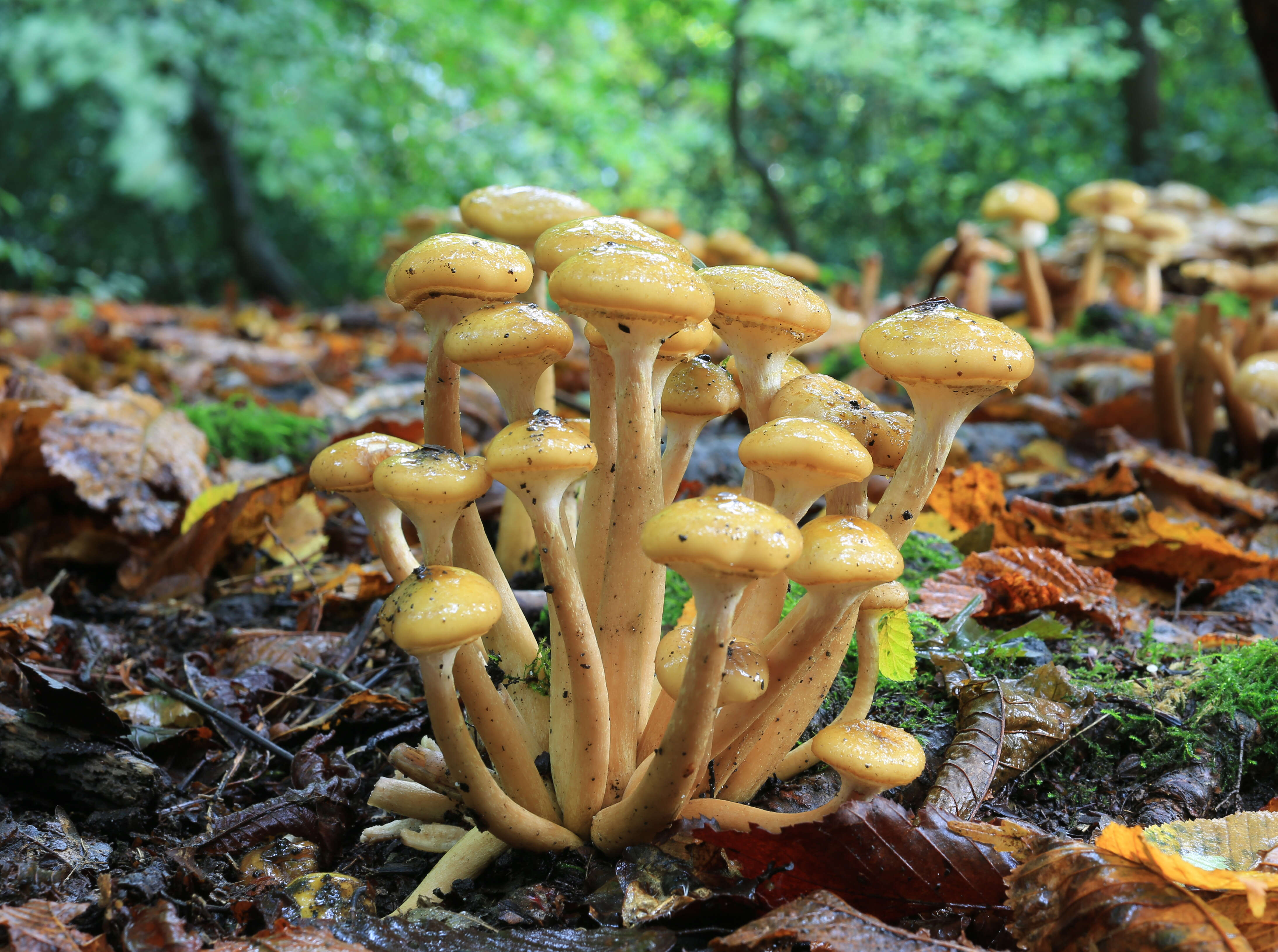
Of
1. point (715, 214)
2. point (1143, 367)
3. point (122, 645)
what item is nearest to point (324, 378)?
point (122, 645)

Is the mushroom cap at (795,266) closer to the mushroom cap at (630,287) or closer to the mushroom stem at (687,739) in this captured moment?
the mushroom cap at (630,287)

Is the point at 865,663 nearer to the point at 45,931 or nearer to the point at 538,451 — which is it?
the point at 538,451

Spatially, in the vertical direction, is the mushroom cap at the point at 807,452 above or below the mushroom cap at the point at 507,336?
below


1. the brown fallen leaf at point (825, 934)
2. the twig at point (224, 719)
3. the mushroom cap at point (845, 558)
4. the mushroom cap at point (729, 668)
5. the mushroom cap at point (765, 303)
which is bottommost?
the twig at point (224, 719)

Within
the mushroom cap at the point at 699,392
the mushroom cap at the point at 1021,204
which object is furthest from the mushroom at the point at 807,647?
the mushroom cap at the point at 1021,204

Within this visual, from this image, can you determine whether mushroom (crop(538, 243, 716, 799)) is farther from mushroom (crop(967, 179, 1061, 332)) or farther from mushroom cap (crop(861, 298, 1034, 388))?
mushroom (crop(967, 179, 1061, 332))

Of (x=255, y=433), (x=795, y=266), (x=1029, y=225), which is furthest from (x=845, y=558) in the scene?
(x=1029, y=225)
